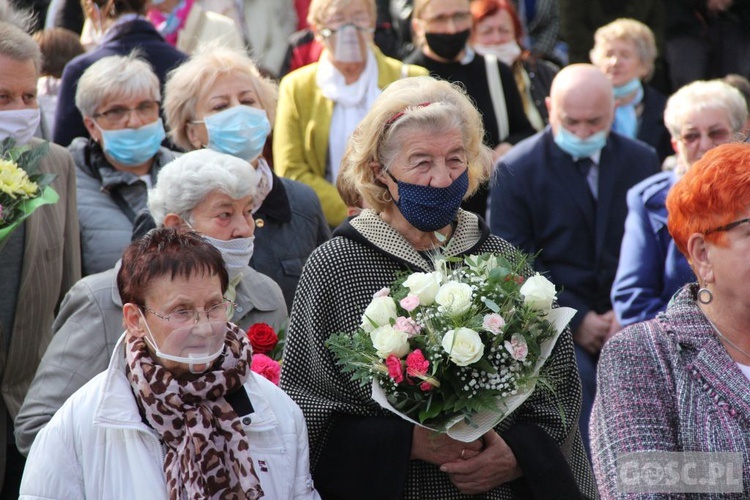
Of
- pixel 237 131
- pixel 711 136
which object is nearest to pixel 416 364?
pixel 237 131

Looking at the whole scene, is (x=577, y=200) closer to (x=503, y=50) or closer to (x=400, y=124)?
(x=503, y=50)

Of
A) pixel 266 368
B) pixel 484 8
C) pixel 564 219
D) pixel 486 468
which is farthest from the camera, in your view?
pixel 484 8

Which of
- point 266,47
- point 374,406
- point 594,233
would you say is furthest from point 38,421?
point 266,47

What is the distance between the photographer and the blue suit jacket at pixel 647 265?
263 inches

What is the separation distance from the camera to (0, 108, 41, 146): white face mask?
18.7 feet

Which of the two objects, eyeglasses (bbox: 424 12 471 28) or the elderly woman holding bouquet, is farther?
eyeglasses (bbox: 424 12 471 28)

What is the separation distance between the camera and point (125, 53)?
24.8 ft

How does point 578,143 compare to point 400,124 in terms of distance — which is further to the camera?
point 578,143

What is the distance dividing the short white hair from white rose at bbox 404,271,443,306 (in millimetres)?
1411

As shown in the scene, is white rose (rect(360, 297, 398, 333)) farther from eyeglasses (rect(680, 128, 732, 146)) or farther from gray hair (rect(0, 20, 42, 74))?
eyeglasses (rect(680, 128, 732, 146))

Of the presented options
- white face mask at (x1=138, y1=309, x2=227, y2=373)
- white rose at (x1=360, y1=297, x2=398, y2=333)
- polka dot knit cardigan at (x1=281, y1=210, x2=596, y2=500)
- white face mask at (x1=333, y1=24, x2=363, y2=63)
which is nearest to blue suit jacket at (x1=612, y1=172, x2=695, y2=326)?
white face mask at (x1=333, y1=24, x2=363, y2=63)

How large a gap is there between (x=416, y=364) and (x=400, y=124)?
1.06 metres

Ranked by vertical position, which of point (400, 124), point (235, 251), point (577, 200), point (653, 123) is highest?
point (400, 124)

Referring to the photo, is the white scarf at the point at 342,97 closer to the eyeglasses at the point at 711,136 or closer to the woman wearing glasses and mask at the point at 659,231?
the woman wearing glasses and mask at the point at 659,231
